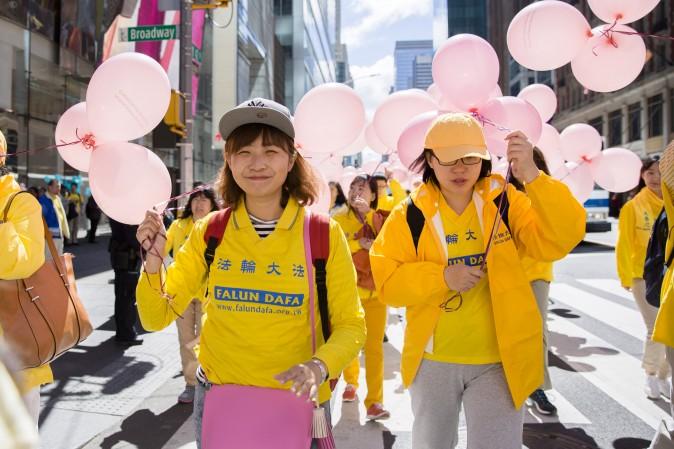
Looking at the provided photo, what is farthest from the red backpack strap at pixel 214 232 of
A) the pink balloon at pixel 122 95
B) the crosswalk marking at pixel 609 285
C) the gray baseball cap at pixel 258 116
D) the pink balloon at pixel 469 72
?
the crosswalk marking at pixel 609 285

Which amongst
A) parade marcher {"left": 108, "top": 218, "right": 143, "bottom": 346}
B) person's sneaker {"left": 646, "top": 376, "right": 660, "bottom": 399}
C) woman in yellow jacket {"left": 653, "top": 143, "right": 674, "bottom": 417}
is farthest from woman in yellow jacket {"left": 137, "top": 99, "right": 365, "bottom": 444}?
parade marcher {"left": 108, "top": 218, "right": 143, "bottom": 346}

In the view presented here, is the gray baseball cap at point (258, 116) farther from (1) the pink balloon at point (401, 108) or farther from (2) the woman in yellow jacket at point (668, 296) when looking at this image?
(1) the pink balloon at point (401, 108)

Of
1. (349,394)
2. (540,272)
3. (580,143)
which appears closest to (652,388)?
(540,272)

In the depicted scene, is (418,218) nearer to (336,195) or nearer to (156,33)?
(336,195)

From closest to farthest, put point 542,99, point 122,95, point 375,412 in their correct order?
point 122,95
point 375,412
point 542,99

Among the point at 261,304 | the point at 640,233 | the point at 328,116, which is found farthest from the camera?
the point at 640,233

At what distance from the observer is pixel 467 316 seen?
8.25 ft

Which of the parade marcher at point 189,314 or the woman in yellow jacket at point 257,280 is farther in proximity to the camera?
the parade marcher at point 189,314

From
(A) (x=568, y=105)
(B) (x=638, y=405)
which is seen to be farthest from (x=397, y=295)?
(A) (x=568, y=105)

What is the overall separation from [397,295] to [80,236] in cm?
2128

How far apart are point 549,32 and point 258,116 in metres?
2.93

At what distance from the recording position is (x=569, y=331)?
7.29 metres

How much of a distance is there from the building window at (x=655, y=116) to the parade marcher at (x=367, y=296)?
121 feet

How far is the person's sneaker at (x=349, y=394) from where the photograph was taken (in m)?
4.86
